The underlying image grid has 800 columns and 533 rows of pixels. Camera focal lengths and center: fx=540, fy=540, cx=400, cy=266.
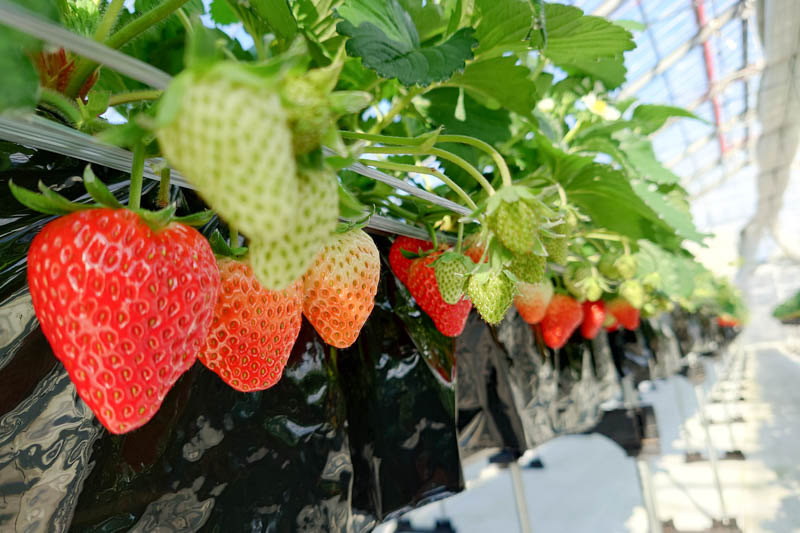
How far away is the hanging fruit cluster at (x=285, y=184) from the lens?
204mm

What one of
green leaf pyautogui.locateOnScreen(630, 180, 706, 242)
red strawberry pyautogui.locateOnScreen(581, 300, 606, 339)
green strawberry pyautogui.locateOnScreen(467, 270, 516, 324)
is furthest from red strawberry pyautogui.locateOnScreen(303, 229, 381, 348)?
red strawberry pyautogui.locateOnScreen(581, 300, 606, 339)

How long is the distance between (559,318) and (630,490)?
11.2 feet

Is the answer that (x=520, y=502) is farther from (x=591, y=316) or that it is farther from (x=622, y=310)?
(x=622, y=310)

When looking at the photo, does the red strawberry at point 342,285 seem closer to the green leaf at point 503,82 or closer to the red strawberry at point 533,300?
the green leaf at point 503,82

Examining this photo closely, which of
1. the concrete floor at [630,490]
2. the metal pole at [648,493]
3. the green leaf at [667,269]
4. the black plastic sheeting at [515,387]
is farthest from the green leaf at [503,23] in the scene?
the concrete floor at [630,490]

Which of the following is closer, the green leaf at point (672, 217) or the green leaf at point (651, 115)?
the green leaf at point (672, 217)

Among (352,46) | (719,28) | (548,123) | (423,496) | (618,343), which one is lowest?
(423,496)

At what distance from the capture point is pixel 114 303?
277mm

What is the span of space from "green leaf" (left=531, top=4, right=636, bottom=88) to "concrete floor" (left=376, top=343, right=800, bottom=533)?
2149 millimetres

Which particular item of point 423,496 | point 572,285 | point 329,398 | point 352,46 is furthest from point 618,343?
point 352,46

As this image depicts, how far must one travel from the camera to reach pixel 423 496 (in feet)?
2.38

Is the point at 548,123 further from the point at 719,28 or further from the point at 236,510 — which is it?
the point at 719,28

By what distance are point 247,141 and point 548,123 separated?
88 cm

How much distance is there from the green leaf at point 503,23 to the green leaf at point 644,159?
46cm
